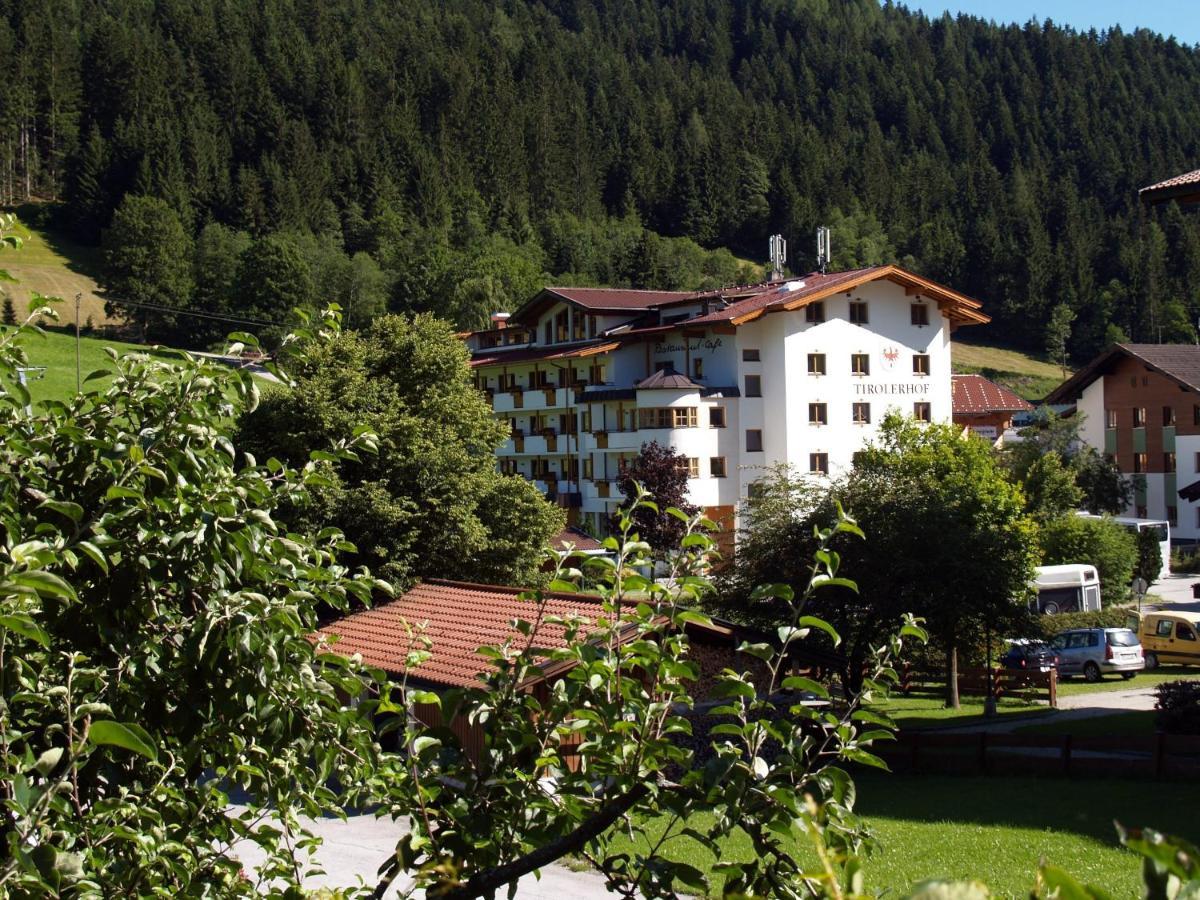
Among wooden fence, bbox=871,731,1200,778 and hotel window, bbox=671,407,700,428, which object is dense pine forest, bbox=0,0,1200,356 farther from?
wooden fence, bbox=871,731,1200,778

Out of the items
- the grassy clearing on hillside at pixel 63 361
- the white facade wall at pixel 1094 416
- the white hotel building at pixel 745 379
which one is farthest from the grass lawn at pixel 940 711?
the white facade wall at pixel 1094 416

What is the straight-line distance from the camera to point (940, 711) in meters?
32.4

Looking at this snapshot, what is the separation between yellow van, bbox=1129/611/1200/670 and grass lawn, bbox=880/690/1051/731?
21.5ft

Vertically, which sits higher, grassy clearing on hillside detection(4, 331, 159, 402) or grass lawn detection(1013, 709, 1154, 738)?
grassy clearing on hillside detection(4, 331, 159, 402)

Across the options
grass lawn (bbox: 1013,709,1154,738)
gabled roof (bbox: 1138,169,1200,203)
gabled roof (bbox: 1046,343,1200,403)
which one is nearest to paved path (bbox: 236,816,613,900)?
grass lawn (bbox: 1013,709,1154,738)

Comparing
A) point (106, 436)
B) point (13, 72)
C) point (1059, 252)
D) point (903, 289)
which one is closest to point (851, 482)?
point (106, 436)

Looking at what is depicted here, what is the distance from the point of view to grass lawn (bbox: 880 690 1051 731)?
98.2ft

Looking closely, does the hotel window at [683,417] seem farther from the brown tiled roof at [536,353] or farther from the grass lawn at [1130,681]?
the grass lawn at [1130,681]

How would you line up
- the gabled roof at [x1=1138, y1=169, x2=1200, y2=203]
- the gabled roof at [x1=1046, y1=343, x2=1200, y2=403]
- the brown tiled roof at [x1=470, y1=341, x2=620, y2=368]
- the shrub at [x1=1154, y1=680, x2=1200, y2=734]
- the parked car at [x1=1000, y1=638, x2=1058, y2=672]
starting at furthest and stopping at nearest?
the gabled roof at [x1=1046, y1=343, x2=1200, y2=403]
the brown tiled roof at [x1=470, y1=341, x2=620, y2=368]
the parked car at [x1=1000, y1=638, x2=1058, y2=672]
the shrub at [x1=1154, y1=680, x2=1200, y2=734]
the gabled roof at [x1=1138, y1=169, x2=1200, y2=203]

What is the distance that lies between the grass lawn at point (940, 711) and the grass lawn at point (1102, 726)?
197 cm

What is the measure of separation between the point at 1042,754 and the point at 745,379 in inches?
1436

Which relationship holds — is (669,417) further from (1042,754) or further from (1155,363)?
(1042,754)

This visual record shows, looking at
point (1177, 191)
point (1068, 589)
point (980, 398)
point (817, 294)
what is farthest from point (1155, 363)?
point (1177, 191)

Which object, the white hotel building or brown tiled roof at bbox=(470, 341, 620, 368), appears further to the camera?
brown tiled roof at bbox=(470, 341, 620, 368)
